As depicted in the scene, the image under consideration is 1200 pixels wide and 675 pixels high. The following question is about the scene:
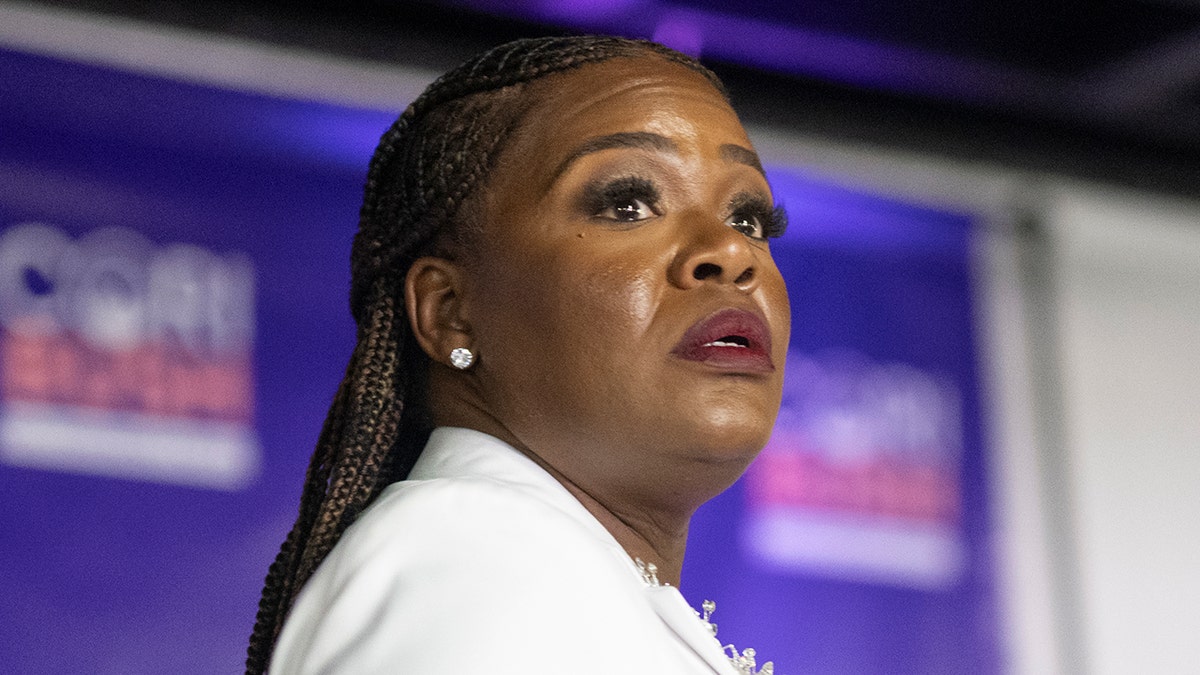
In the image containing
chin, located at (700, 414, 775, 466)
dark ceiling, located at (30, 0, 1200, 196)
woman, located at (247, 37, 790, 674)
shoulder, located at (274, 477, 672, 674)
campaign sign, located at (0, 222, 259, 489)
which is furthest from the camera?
dark ceiling, located at (30, 0, 1200, 196)

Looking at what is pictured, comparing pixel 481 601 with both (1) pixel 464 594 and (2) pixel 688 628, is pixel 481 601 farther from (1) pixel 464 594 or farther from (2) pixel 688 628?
(2) pixel 688 628

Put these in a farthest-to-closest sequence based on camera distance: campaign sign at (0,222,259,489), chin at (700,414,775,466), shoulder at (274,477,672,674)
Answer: campaign sign at (0,222,259,489) → chin at (700,414,775,466) → shoulder at (274,477,672,674)

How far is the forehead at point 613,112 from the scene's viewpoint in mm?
1586

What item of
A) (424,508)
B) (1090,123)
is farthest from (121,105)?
(1090,123)

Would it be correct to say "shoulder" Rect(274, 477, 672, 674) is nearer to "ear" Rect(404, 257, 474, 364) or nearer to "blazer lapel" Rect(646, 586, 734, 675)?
"blazer lapel" Rect(646, 586, 734, 675)

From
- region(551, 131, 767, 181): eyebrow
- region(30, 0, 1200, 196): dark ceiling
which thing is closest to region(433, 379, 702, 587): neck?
region(551, 131, 767, 181): eyebrow

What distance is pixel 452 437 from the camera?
1515 mm

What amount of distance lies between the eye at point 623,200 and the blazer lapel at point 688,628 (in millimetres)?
378

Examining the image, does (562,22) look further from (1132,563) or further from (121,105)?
(1132,563)

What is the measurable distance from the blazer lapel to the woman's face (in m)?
0.18

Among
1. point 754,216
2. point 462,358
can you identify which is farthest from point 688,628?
point 754,216

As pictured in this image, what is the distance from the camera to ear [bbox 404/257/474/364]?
1623mm

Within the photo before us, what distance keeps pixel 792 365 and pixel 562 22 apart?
90cm

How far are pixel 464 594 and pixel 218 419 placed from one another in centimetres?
187
